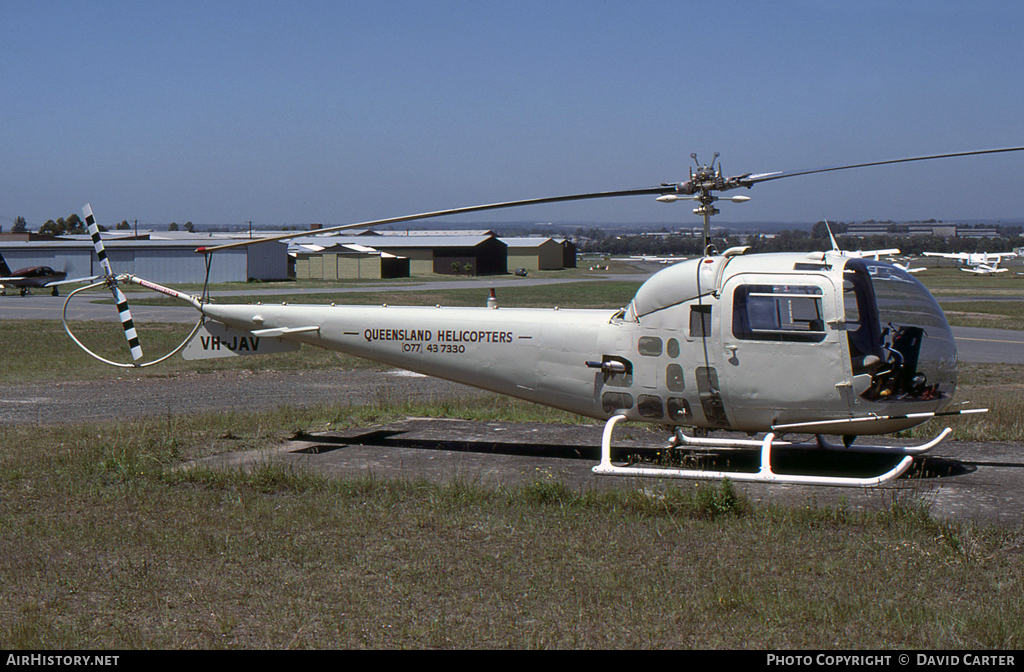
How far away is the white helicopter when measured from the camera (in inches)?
398

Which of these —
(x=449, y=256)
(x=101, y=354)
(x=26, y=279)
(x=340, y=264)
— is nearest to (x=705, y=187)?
(x=101, y=354)

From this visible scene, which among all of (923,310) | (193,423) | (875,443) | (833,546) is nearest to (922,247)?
(875,443)

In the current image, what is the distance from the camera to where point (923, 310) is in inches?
404

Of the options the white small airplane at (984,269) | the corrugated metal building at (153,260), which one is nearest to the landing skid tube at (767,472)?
the corrugated metal building at (153,260)

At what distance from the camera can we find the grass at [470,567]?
6.11 metres

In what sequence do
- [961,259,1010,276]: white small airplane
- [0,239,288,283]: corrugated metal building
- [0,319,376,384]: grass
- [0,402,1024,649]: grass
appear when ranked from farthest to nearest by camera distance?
1. [961,259,1010,276]: white small airplane
2. [0,239,288,283]: corrugated metal building
3. [0,319,376,384]: grass
4. [0,402,1024,649]: grass

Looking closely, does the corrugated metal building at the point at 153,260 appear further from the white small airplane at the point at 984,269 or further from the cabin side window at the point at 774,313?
the white small airplane at the point at 984,269

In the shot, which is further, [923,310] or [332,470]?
[332,470]

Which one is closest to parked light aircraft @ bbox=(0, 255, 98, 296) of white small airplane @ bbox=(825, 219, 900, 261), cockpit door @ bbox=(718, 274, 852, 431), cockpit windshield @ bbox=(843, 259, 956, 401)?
A: cockpit door @ bbox=(718, 274, 852, 431)

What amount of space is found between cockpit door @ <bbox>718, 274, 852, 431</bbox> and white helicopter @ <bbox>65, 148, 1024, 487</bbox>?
1cm

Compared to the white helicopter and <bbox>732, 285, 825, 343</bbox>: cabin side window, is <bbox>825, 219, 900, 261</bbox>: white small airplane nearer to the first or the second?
the white helicopter

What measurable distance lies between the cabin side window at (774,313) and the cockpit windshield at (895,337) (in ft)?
1.53
